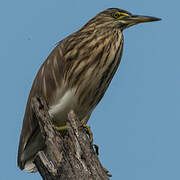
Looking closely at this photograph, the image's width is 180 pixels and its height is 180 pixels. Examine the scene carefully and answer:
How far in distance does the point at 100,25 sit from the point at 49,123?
1.77 meters

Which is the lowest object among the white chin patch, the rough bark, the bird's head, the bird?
the rough bark

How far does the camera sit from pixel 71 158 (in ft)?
10.0

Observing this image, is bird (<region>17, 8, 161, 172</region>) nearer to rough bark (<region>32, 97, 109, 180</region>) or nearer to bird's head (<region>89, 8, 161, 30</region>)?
bird's head (<region>89, 8, 161, 30</region>)

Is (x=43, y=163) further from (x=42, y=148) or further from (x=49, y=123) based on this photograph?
(x=42, y=148)

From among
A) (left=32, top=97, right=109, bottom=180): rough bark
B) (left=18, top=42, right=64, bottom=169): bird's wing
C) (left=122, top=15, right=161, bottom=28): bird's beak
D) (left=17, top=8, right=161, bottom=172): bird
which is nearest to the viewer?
(left=32, top=97, right=109, bottom=180): rough bark

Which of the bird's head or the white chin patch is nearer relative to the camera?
the white chin patch

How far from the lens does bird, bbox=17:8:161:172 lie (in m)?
4.28

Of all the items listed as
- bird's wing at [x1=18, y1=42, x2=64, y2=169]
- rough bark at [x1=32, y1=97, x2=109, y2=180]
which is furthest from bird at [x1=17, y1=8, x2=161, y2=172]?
rough bark at [x1=32, y1=97, x2=109, y2=180]

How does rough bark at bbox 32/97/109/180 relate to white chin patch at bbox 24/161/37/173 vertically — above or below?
below

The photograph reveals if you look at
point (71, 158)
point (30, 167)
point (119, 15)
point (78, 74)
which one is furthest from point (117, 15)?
point (71, 158)

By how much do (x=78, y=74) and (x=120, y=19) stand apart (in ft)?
3.12

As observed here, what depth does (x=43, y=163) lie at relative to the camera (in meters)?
3.18

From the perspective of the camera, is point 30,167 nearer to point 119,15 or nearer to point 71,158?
point 71,158

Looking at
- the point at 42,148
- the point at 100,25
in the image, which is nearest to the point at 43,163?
the point at 42,148
